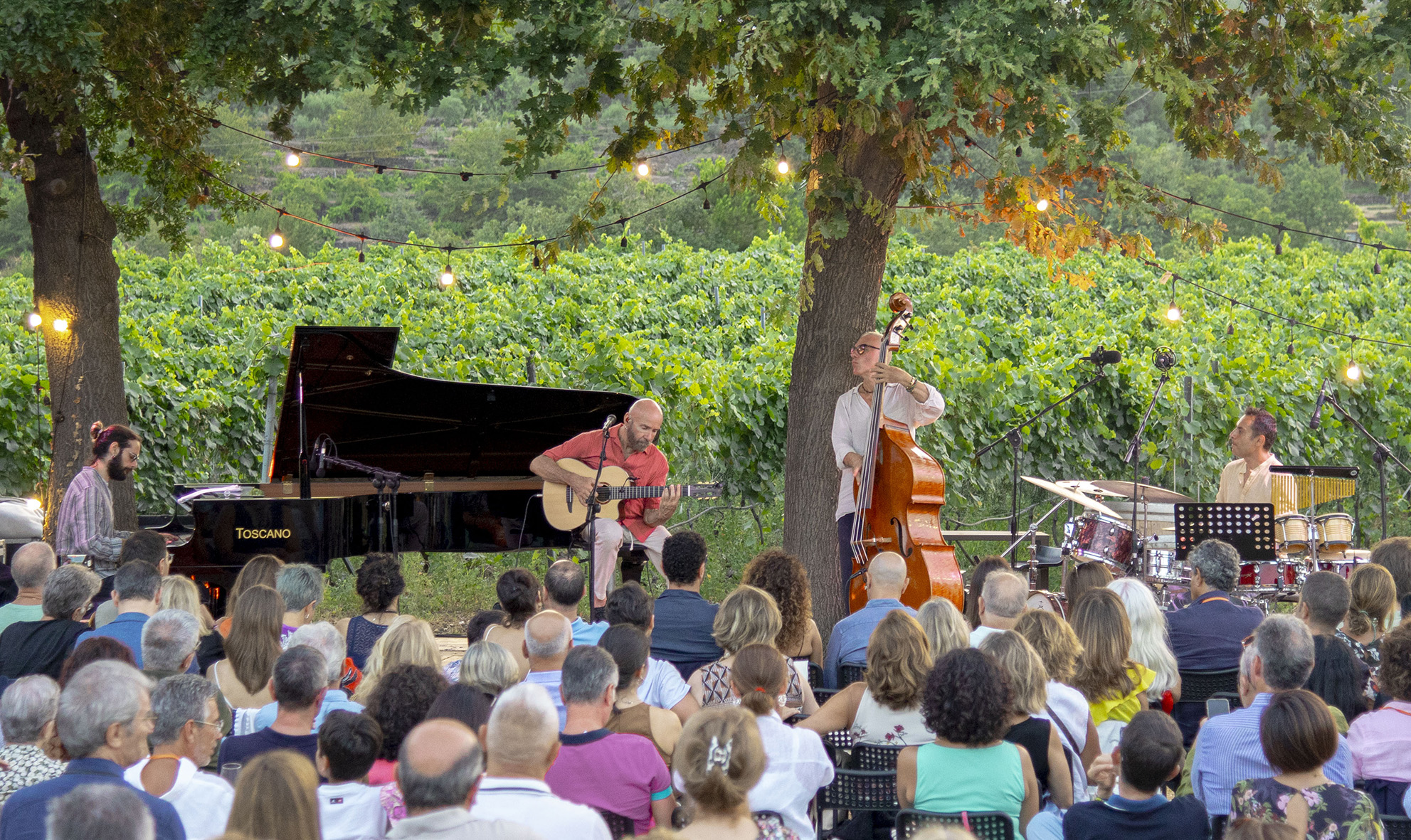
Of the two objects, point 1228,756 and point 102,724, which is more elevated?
point 102,724

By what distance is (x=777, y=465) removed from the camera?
13016mm

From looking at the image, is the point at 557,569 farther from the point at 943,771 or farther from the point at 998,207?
the point at 998,207

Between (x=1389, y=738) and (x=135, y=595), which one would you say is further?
(x=135, y=595)

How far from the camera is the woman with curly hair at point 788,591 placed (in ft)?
18.8

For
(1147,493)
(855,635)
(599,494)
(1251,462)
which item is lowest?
(855,635)

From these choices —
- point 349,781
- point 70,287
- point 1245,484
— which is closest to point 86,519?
point 70,287

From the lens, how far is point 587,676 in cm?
392

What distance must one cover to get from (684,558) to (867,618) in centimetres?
87

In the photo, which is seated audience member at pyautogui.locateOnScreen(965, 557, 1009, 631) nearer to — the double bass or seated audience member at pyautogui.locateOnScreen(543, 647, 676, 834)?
the double bass

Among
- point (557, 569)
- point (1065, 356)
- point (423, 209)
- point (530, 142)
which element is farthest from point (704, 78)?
point (423, 209)

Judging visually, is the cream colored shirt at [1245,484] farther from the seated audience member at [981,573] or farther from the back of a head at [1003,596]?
the back of a head at [1003,596]

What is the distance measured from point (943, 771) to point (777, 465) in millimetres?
9137

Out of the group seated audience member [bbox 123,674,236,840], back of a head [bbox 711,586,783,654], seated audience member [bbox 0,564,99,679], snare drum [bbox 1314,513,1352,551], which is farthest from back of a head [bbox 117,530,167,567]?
snare drum [bbox 1314,513,1352,551]

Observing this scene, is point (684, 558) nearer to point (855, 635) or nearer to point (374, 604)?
point (855, 635)
